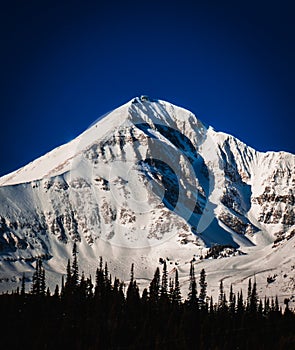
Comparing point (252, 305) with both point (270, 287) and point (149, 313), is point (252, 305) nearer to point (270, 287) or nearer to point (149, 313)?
point (149, 313)

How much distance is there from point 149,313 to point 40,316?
22.2 meters

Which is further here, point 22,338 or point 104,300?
point 104,300

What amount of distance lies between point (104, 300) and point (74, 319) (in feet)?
62.8

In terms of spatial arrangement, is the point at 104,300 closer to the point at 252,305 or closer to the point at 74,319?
the point at 74,319

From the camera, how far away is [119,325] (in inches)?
3477

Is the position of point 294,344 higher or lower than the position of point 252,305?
lower

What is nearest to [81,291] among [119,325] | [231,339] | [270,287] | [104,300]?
[104,300]

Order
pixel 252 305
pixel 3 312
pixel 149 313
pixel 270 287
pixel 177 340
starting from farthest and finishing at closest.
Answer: pixel 270 287 < pixel 252 305 < pixel 149 313 < pixel 3 312 < pixel 177 340

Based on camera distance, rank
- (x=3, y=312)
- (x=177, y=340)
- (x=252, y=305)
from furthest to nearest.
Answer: (x=252, y=305) → (x=3, y=312) → (x=177, y=340)

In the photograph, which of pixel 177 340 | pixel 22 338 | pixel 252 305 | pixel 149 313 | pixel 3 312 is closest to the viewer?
pixel 22 338

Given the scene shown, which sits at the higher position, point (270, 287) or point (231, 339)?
point (270, 287)

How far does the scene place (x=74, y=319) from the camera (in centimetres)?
8669

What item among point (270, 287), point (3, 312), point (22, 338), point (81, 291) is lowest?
point (22, 338)

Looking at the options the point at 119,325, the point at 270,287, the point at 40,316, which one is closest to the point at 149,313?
the point at 119,325
